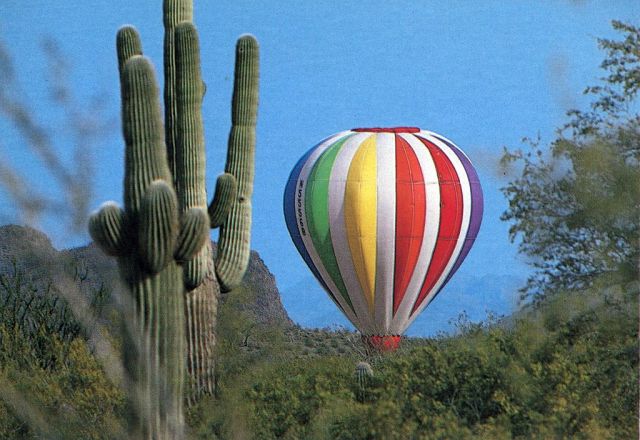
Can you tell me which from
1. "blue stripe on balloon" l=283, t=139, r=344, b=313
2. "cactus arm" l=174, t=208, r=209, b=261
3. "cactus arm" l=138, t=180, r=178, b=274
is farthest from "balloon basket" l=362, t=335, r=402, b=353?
"cactus arm" l=138, t=180, r=178, b=274

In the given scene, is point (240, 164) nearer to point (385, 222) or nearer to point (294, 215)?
point (385, 222)

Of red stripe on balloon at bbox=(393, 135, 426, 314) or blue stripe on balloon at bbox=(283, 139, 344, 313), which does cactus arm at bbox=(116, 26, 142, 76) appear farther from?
blue stripe on balloon at bbox=(283, 139, 344, 313)

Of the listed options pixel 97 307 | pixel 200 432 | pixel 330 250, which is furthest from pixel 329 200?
pixel 200 432

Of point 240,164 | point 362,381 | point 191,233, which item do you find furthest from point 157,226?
point 362,381

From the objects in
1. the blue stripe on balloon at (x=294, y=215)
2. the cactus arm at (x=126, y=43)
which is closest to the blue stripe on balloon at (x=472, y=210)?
the blue stripe on balloon at (x=294, y=215)

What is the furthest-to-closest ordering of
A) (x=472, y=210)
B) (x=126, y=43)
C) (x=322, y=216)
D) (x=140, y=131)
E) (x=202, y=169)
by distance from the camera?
(x=472, y=210) → (x=322, y=216) → (x=126, y=43) → (x=202, y=169) → (x=140, y=131)

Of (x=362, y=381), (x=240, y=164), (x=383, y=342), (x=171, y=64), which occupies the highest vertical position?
(x=171, y=64)

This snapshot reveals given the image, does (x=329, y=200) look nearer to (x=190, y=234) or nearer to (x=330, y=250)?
(x=330, y=250)
